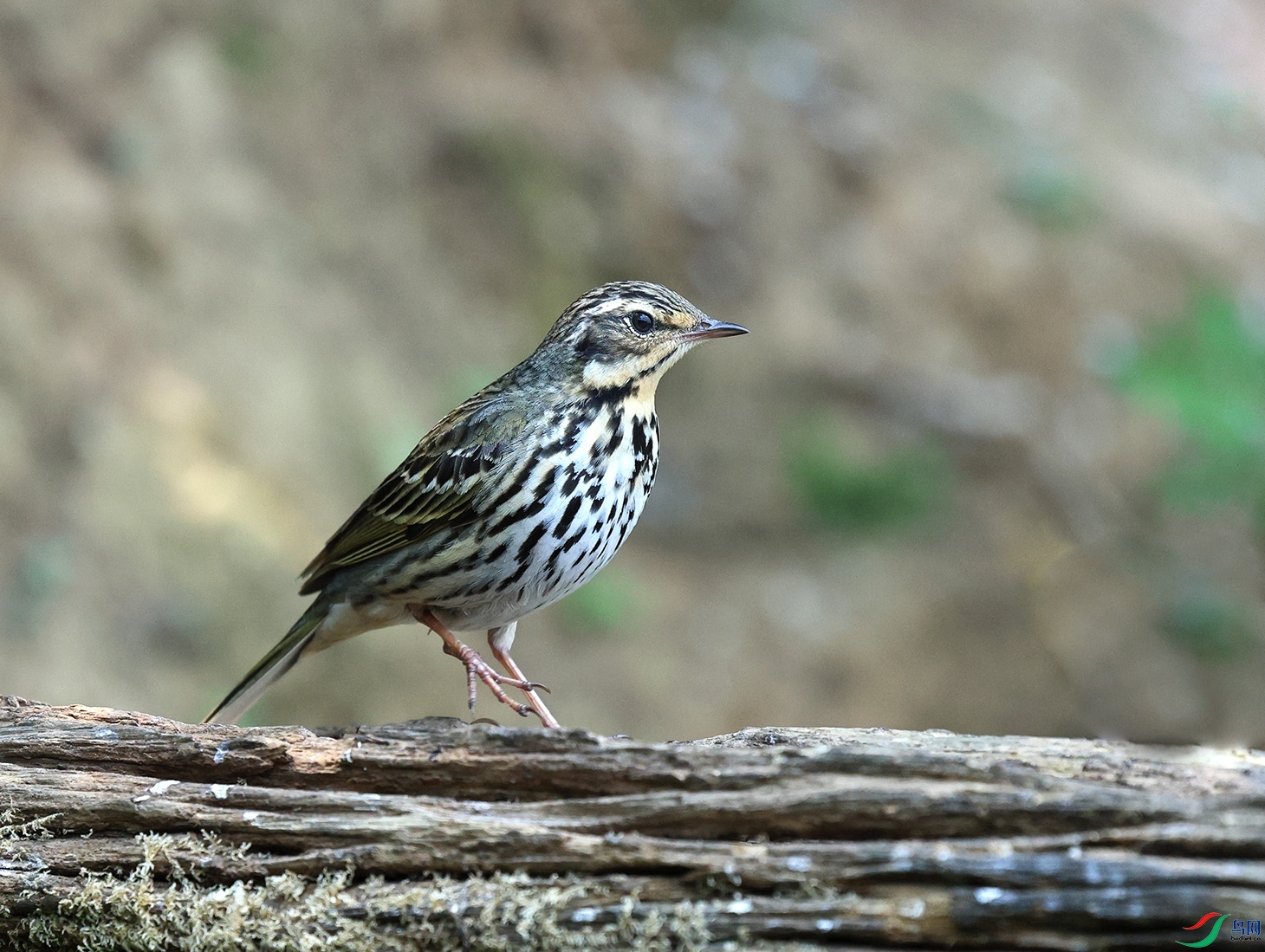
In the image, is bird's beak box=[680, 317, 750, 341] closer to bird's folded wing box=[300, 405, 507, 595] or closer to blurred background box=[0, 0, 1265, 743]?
bird's folded wing box=[300, 405, 507, 595]

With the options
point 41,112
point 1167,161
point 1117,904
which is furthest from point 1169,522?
point 41,112

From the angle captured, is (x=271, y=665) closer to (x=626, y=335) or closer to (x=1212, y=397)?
(x=626, y=335)

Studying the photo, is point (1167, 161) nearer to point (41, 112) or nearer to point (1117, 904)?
point (41, 112)

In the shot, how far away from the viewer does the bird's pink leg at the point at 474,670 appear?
5.00 meters

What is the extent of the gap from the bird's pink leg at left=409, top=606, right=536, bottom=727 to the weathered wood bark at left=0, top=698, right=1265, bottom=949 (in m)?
1.00

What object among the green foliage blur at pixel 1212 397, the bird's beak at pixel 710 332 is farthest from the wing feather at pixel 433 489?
the green foliage blur at pixel 1212 397

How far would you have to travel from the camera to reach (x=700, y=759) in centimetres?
355

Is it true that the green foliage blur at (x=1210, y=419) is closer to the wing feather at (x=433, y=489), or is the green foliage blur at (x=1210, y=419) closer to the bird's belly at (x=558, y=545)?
the bird's belly at (x=558, y=545)

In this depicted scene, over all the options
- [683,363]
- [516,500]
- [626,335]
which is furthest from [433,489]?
[683,363]

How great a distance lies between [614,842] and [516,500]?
6.08ft

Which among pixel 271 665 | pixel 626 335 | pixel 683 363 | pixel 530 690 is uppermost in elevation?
pixel 683 363

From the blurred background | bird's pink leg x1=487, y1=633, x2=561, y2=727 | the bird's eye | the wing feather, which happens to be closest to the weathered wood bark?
bird's pink leg x1=487, y1=633, x2=561, y2=727

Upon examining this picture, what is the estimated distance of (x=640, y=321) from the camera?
5.43m

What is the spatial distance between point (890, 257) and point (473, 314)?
4.92 metres
